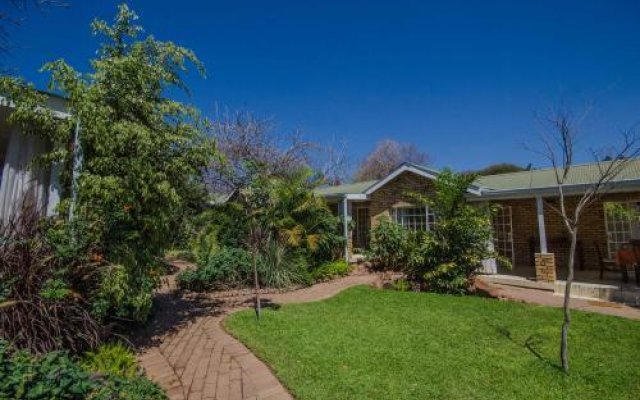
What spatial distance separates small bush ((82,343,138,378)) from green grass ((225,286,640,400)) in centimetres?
172

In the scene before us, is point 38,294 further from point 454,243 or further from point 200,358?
point 454,243

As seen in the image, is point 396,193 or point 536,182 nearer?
point 536,182

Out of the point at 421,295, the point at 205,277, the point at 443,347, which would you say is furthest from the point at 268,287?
the point at 443,347

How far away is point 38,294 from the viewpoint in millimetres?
4215

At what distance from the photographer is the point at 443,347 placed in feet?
18.3

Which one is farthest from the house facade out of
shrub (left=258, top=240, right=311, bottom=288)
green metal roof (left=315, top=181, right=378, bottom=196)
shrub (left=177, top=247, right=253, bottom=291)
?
green metal roof (left=315, top=181, right=378, bottom=196)

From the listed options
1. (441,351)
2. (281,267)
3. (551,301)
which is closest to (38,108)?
(441,351)

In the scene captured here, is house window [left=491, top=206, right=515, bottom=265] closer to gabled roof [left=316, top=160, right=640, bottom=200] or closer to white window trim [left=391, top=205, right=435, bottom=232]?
gabled roof [left=316, top=160, right=640, bottom=200]

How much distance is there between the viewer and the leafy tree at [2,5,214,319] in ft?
16.1

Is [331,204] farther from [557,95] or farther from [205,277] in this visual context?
[557,95]

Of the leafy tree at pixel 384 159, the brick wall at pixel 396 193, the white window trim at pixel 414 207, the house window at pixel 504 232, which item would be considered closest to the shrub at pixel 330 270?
the brick wall at pixel 396 193

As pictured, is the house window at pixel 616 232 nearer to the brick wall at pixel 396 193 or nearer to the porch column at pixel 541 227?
the porch column at pixel 541 227

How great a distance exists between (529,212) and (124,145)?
43.7ft

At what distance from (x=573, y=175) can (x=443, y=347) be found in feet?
33.0
